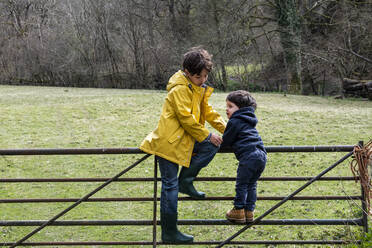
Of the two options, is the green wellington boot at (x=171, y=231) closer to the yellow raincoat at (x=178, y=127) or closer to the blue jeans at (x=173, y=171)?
the blue jeans at (x=173, y=171)

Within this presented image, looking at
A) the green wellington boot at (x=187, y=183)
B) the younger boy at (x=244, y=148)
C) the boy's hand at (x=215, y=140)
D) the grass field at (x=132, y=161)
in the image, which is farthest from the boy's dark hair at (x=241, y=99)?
the grass field at (x=132, y=161)

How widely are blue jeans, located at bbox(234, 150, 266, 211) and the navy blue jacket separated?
0.15 ft

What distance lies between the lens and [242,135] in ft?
12.6

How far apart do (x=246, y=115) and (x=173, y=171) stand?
0.85m

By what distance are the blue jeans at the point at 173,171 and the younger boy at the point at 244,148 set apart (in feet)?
0.53

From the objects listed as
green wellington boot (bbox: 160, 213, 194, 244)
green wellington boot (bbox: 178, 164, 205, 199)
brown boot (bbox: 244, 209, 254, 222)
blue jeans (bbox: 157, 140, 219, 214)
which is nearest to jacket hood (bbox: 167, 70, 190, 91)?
blue jeans (bbox: 157, 140, 219, 214)

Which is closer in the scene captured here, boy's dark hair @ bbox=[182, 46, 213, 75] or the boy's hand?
boy's dark hair @ bbox=[182, 46, 213, 75]

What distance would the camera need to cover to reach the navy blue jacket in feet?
12.5

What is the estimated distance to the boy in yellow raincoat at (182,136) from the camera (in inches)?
149

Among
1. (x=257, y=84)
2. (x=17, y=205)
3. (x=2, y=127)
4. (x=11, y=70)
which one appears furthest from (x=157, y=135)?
(x=11, y=70)

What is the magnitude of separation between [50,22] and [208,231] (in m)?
28.6

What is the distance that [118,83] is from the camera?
1181 inches

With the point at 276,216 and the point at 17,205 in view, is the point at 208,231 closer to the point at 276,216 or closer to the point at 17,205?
the point at 276,216

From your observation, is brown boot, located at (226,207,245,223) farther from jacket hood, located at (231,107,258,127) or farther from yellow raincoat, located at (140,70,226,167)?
jacket hood, located at (231,107,258,127)
